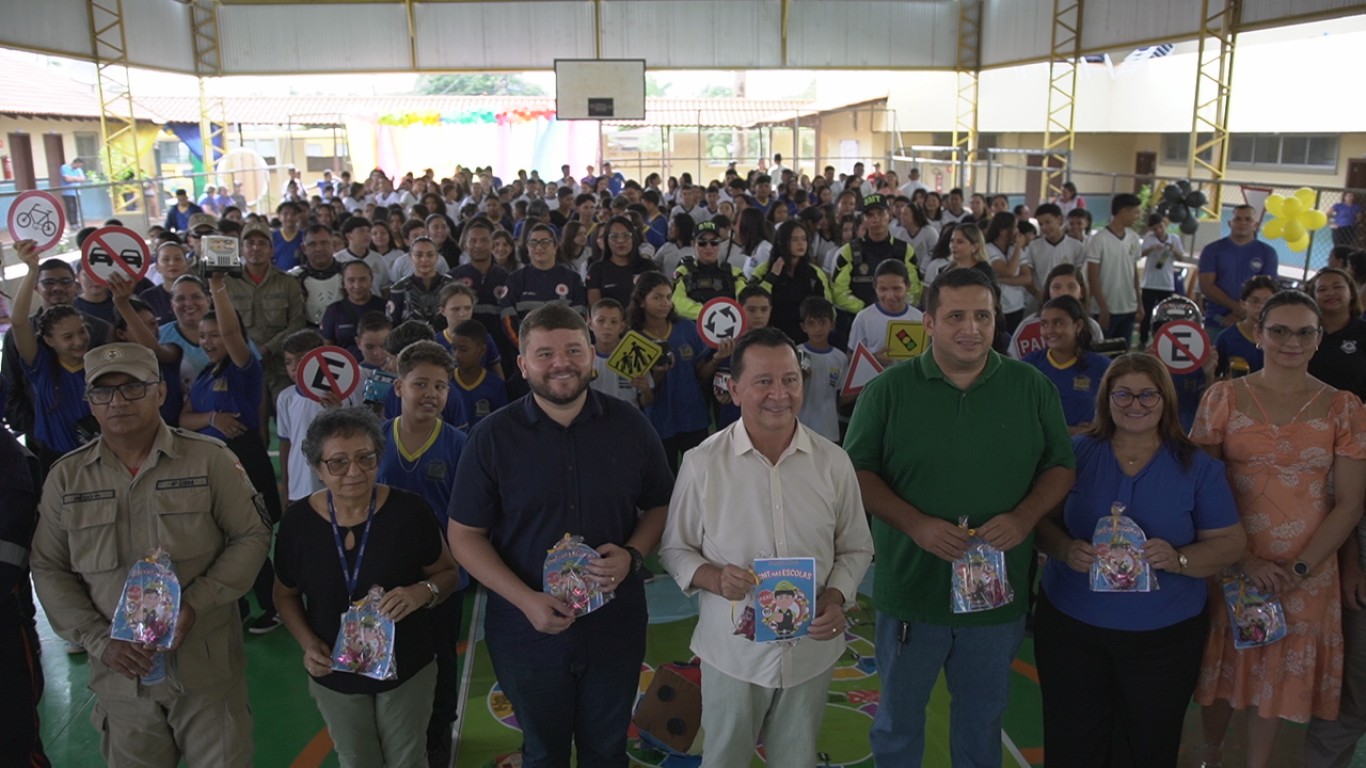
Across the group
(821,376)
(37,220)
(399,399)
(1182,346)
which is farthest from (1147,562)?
(37,220)

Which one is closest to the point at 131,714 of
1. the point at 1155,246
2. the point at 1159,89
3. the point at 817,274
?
the point at 817,274

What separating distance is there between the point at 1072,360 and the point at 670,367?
2.13 m

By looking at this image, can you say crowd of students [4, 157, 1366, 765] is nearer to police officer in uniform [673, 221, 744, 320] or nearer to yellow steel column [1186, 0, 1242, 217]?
police officer in uniform [673, 221, 744, 320]

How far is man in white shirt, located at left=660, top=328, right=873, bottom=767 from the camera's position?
110 inches

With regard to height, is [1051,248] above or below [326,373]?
above

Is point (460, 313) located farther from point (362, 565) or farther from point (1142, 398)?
point (1142, 398)

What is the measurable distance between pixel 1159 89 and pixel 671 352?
22.9 metres

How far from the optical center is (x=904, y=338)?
5.28 meters

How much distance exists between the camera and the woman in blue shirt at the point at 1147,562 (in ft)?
9.97

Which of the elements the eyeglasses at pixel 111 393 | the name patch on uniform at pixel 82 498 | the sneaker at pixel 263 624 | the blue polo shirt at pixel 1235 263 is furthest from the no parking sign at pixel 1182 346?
the sneaker at pixel 263 624

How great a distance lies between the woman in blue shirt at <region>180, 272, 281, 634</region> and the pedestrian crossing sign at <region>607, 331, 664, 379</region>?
1.81 meters

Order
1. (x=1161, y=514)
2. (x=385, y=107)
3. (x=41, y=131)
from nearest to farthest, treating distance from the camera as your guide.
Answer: (x=1161, y=514) < (x=41, y=131) < (x=385, y=107)

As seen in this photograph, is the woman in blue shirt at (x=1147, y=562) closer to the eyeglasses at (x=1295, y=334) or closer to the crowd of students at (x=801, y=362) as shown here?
the crowd of students at (x=801, y=362)

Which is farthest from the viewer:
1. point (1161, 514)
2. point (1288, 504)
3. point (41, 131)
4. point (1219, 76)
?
point (41, 131)
